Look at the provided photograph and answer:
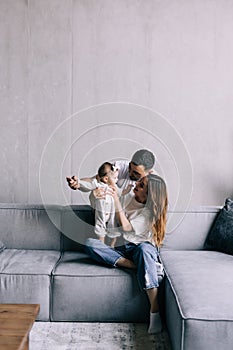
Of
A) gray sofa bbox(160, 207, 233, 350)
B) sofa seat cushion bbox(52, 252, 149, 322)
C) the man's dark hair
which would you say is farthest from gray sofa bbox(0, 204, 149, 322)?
the man's dark hair

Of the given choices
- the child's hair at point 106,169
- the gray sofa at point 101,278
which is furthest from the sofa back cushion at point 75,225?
the child's hair at point 106,169

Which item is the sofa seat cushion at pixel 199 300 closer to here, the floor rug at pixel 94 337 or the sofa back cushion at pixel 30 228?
the floor rug at pixel 94 337

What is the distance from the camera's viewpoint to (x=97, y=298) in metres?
2.73

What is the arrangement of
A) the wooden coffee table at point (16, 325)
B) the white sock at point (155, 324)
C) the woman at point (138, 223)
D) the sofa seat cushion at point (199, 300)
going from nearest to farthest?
the wooden coffee table at point (16, 325), the sofa seat cushion at point (199, 300), the white sock at point (155, 324), the woman at point (138, 223)

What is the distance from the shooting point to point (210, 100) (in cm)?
376

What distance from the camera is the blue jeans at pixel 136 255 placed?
8.77ft

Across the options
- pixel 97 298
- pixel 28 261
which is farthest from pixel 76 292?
pixel 28 261

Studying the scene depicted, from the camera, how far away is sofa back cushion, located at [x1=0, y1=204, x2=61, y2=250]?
3.26 metres

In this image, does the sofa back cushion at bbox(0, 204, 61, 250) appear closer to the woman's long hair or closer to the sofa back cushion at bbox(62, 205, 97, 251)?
the sofa back cushion at bbox(62, 205, 97, 251)

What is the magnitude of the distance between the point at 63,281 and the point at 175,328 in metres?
0.78

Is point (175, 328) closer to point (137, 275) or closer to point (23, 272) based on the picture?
point (137, 275)

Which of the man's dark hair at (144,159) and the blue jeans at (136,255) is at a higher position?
the man's dark hair at (144,159)

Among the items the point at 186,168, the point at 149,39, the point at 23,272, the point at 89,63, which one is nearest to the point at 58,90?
the point at 89,63

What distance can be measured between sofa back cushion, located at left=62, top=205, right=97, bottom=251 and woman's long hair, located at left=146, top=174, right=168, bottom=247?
49 cm
